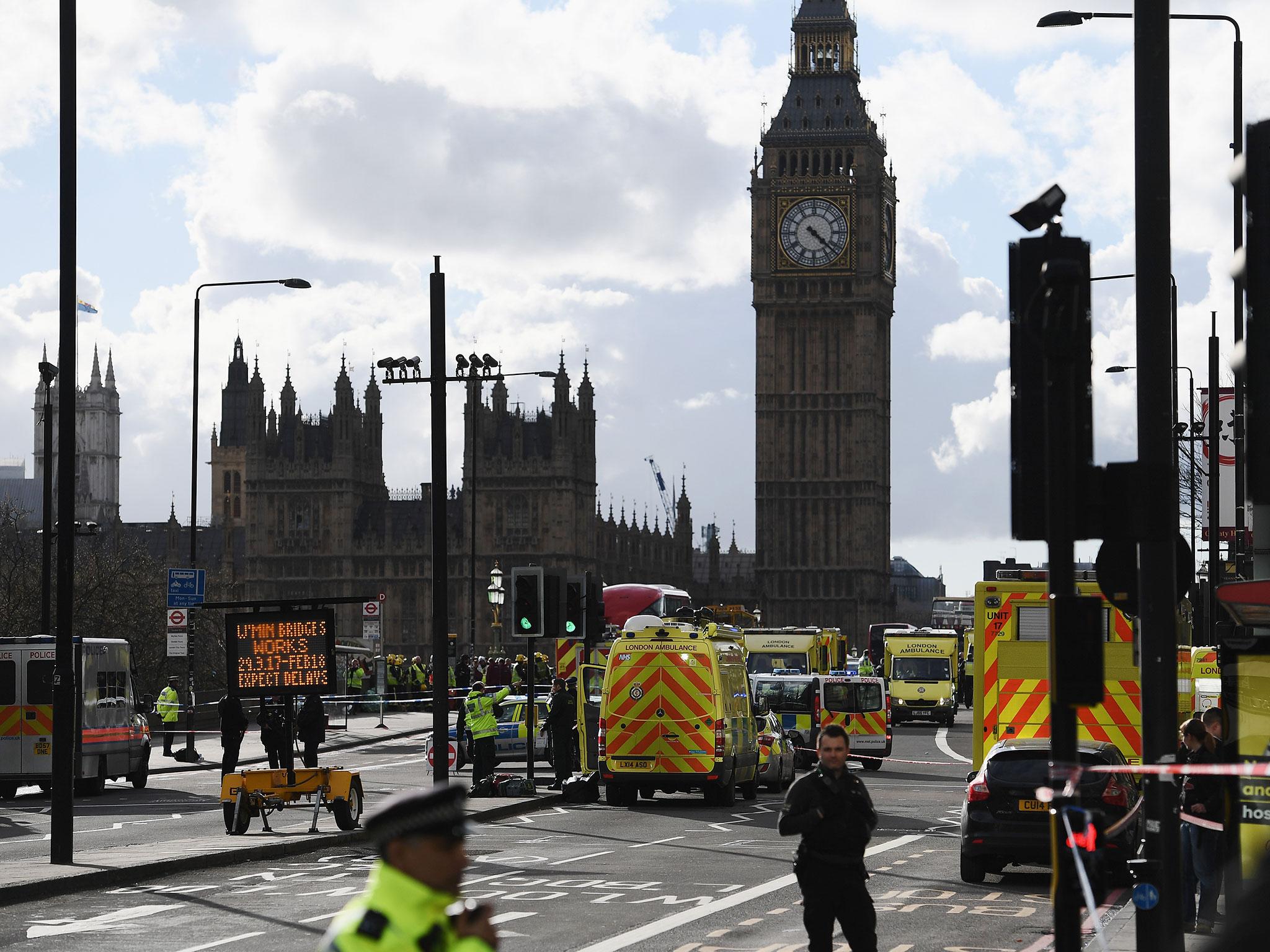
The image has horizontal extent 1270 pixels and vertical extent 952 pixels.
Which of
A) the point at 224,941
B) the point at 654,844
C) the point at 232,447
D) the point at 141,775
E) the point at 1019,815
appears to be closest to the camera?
the point at 224,941

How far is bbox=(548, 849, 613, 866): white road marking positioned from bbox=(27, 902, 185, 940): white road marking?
4059 millimetres

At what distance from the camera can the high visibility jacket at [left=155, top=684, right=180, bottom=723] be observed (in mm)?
41594

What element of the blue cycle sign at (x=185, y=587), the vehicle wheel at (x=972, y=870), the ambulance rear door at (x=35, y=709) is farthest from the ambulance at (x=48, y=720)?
the vehicle wheel at (x=972, y=870)

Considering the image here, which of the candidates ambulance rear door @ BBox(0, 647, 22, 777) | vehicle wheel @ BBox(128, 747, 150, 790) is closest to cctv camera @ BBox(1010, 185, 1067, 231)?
ambulance rear door @ BBox(0, 647, 22, 777)

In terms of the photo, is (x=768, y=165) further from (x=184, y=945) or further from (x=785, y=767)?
(x=184, y=945)

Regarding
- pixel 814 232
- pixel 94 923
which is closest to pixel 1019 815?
pixel 94 923

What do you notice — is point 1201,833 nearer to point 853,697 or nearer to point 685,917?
point 685,917

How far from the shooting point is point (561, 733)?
29.5 m

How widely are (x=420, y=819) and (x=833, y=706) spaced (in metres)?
33.8

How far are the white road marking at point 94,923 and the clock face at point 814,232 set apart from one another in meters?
111

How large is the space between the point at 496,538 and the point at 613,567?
9422 millimetres

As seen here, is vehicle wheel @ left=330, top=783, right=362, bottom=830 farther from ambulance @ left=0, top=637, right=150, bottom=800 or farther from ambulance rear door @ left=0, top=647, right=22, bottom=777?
ambulance rear door @ left=0, top=647, right=22, bottom=777

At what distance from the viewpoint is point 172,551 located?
118 m

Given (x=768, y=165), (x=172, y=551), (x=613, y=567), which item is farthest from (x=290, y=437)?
(x=768, y=165)
